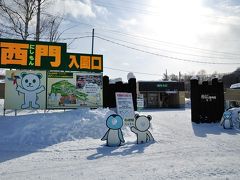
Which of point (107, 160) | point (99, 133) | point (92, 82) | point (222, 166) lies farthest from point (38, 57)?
point (222, 166)

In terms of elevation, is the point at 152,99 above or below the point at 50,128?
above

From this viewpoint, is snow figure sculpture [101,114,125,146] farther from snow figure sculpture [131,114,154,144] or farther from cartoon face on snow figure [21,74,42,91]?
cartoon face on snow figure [21,74,42,91]

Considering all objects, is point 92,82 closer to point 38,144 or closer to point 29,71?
point 29,71

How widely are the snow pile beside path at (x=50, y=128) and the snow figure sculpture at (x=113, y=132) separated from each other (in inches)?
54.7

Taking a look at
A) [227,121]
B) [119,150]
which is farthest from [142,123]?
[227,121]

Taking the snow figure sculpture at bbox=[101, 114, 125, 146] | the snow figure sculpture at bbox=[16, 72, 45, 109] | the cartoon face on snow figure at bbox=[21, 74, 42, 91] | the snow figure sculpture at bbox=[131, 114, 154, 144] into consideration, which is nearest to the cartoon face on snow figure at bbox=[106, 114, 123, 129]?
the snow figure sculpture at bbox=[101, 114, 125, 146]

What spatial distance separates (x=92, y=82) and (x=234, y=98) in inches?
671

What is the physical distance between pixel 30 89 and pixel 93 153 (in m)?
6.85

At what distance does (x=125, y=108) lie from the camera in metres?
12.4

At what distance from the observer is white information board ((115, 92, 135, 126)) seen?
12031 mm

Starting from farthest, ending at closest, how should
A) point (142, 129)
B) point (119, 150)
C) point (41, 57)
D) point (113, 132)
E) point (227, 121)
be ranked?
point (227, 121) → point (41, 57) → point (142, 129) → point (113, 132) → point (119, 150)

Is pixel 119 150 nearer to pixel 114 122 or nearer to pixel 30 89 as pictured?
pixel 114 122

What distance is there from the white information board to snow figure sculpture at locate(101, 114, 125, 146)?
2.72 meters

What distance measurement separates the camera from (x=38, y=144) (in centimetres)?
885
